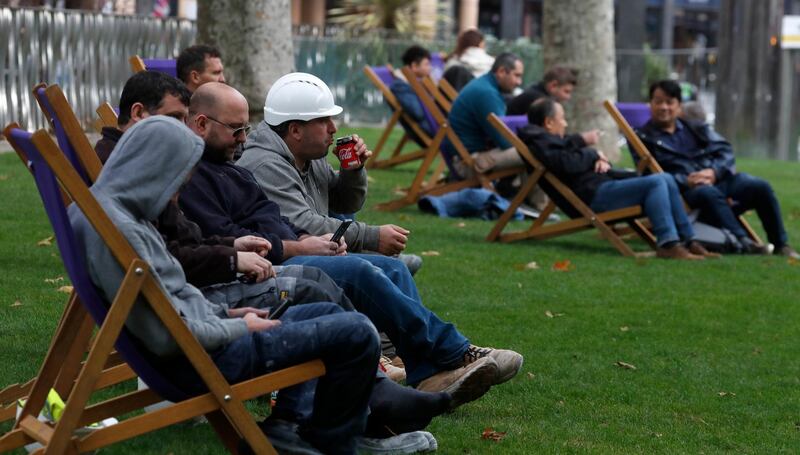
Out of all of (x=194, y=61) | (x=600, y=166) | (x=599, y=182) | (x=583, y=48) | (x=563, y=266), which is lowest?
(x=563, y=266)

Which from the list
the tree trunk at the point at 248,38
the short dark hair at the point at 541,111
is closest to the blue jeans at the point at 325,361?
the short dark hair at the point at 541,111

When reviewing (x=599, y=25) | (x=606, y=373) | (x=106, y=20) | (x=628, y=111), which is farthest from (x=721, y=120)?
(x=606, y=373)

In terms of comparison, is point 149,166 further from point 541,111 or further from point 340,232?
point 541,111

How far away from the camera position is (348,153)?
633cm

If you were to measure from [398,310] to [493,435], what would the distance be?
0.57 meters

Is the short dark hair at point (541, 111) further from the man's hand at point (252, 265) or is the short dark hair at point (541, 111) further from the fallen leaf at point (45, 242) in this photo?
the man's hand at point (252, 265)

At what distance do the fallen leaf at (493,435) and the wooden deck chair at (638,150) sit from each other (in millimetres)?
6121

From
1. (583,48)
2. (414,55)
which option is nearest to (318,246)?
(414,55)

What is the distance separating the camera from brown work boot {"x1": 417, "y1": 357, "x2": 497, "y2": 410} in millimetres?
5328

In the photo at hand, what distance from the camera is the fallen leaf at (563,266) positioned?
9.88m

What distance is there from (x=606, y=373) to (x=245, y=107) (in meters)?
2.21

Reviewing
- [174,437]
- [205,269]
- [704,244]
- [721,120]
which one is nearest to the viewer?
[205,269]

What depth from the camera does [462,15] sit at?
4478 centimetres

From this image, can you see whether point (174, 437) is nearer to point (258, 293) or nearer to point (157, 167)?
point (258, 293)
